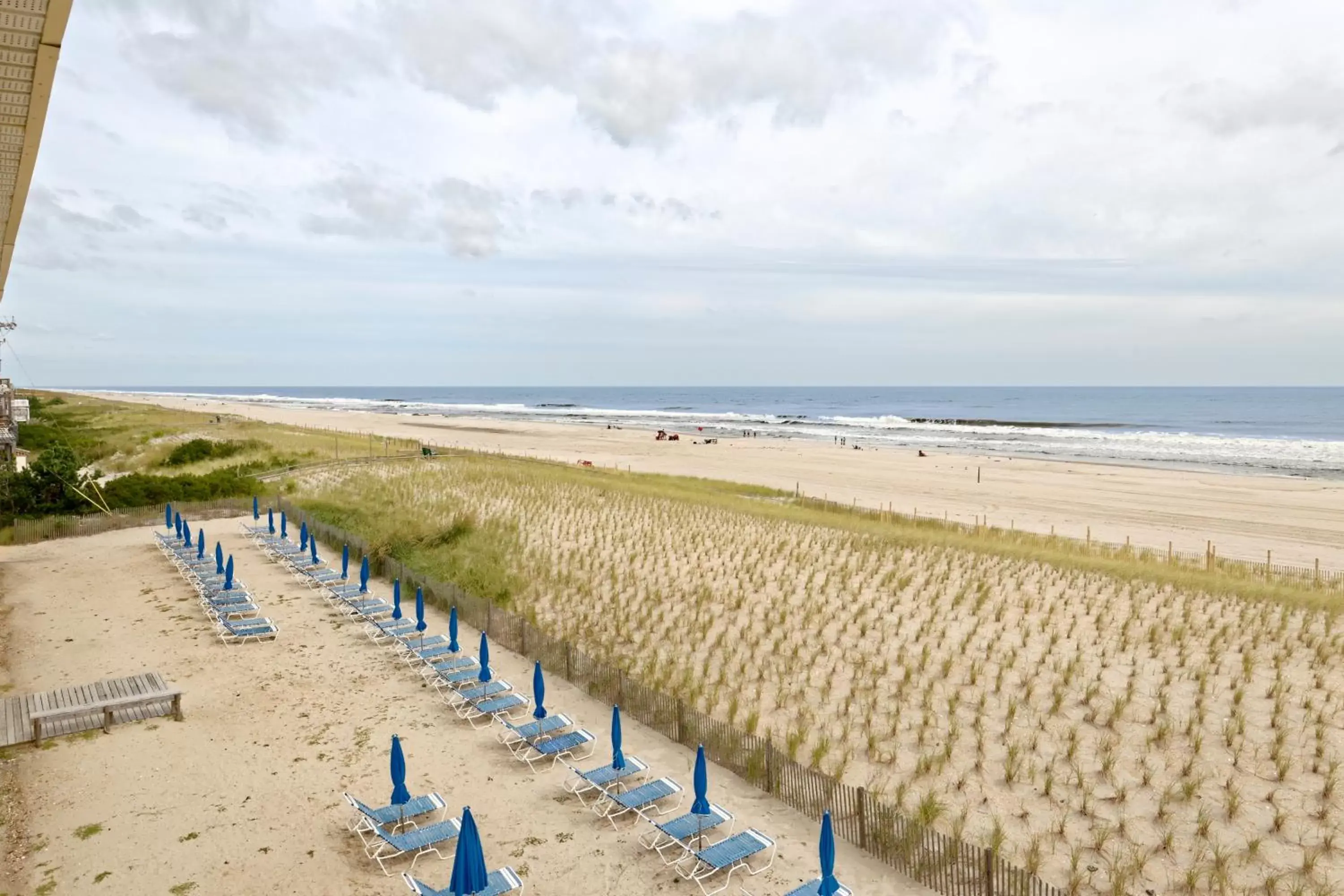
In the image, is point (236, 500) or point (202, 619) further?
point (236, 500)

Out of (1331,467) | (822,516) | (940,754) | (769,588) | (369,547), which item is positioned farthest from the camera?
(1331,467)

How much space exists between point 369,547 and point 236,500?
30.0 ft

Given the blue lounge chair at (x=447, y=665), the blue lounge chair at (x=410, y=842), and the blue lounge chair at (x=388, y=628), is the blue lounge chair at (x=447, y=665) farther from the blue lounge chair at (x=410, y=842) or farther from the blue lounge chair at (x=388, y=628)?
the blue lounge chair at (x=410, y=842)

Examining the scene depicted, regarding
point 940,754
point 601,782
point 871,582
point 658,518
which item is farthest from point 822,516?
point 601,782

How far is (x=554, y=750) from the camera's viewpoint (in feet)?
30.4

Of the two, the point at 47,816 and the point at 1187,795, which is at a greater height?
the point at 1187,795

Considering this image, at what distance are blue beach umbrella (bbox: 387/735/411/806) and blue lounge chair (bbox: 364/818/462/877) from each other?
0.96 ft

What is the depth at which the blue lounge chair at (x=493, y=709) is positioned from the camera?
10328 millimetres

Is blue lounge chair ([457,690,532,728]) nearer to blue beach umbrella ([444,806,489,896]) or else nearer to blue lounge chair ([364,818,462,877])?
blue lounge chair ([364,818,462,877])

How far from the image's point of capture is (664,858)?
24.5 ft

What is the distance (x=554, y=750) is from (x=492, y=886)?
2.60m

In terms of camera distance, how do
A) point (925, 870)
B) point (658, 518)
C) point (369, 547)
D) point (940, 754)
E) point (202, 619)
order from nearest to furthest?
point (925, 870) → point (940, 754) → point (202, 619) → point (369, 547) → point (658, 518)

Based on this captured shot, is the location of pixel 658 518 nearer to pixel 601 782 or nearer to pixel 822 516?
pixel 822 516

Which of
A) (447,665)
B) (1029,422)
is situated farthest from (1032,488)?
(1029,422)
